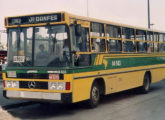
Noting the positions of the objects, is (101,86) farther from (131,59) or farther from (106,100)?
(131,59)

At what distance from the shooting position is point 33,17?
9.96 meters

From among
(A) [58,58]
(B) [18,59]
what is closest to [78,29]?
(A) [58,58]

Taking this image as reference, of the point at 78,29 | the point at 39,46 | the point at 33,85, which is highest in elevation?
the point at 78,29

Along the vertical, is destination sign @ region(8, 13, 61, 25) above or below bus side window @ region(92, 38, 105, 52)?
above

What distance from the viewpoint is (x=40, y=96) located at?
952cm

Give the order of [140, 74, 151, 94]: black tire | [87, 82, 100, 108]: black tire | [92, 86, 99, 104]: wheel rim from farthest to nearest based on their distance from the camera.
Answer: [140, 74, 151, 94]: black tire → [92, 86, 99, 104]: wheel rim → [87, 82, 100, 108]: black tire

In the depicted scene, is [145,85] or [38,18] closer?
[38,18]

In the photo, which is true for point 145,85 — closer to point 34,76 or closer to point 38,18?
point 34,76

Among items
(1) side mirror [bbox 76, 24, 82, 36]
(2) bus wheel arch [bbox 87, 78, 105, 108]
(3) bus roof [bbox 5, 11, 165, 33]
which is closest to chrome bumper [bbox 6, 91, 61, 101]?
(2) bus wheel arch [bbox 87, 78, 105, 108]

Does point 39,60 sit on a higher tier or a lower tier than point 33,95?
higher

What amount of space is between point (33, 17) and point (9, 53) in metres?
1.36

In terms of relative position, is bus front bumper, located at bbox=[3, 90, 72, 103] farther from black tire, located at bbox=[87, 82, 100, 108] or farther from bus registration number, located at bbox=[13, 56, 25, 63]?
black tire, located at bbox=[87, 82, 100, 108]

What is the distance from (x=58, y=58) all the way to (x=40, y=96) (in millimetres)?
1206

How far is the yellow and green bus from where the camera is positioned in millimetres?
9438
